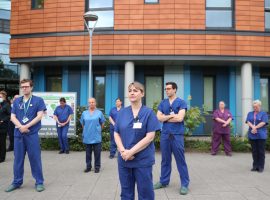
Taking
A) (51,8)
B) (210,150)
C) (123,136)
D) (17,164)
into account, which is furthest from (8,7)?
(123,136)

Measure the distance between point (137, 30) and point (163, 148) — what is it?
10.4m

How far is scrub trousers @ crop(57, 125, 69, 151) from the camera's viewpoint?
11.7 m

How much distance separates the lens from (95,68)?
18109 millimetres

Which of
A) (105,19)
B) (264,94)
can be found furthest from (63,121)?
(264,94)

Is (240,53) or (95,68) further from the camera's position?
(95,68)

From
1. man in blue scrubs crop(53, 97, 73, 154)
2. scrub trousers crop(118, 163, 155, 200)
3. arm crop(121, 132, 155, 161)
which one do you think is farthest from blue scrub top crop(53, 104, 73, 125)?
arm crop(121, 132, 155, 161)

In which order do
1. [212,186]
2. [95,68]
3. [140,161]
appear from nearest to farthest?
[140,161] → [212,186] → [95,68]

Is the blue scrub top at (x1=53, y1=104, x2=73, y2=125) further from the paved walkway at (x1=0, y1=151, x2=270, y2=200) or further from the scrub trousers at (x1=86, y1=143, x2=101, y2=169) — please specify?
the scrub trousers at (x1=86, y1=143, x2=101, y2=169)

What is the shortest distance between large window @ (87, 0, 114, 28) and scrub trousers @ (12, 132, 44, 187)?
432 inches

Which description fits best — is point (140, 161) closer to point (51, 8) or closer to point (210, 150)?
point (210, 150)

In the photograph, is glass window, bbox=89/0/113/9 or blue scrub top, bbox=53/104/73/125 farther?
glass window, bbox=89/0/113/9

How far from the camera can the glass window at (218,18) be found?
654 inches

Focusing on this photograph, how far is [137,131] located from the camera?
14.1ft

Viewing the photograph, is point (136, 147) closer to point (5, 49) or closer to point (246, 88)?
point (246, 88)
